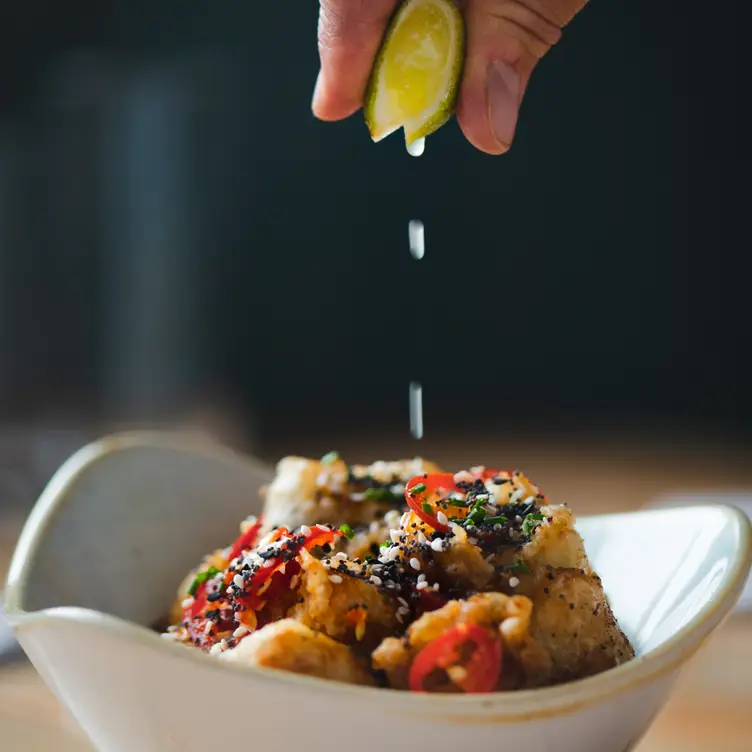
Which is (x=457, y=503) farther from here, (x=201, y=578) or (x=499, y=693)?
(x=201, y=578)

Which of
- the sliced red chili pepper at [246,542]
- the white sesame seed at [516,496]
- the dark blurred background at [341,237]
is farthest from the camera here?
the dark blurred background at [341,237]

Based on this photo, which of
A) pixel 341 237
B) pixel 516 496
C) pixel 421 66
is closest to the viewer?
pixel 516 496

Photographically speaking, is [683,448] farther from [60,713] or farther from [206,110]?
[60,713]

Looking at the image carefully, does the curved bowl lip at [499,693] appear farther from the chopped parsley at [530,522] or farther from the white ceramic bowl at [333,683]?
the chopped parsley at [530,522]

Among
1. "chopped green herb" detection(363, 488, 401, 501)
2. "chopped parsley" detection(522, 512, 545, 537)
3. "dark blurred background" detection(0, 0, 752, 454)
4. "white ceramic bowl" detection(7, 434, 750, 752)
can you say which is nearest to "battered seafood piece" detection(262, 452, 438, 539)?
"chopped green herb" detection(363, 488, 401, 501)

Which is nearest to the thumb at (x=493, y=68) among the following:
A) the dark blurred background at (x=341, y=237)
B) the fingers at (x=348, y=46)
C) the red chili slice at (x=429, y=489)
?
the fingers at (x=348, y=46)

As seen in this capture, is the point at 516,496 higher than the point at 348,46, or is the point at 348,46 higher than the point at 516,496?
the point at 348,46

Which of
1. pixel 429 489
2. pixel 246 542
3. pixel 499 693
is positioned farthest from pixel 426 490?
pixel 499 693
